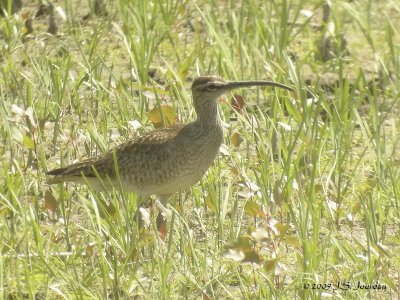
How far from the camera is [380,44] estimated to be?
34.4ft

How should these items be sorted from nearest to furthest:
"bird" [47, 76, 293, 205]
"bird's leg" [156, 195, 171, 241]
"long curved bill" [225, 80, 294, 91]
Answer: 1. "bird's leg" [156, 195, 171, 241]
2. "bird" [47, 76, 293, 205]
3. "long curved bill" [225, 80, 294, 91]

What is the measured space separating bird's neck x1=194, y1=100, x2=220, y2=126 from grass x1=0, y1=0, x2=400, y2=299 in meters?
0.19

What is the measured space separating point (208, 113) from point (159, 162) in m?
0.49

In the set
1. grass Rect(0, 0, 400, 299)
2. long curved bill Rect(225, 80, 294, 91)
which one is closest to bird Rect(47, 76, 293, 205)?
long curved bill Rect(225, 80, 294, 91)

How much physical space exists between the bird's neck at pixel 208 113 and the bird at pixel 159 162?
21 mm

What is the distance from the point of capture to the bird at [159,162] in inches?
294

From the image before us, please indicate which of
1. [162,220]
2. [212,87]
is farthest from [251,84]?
[162,220]

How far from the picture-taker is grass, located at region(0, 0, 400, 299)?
633 cm

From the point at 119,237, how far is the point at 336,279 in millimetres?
1101

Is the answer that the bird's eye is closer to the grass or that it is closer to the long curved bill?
the long curved bill

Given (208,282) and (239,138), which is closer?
(208,282)

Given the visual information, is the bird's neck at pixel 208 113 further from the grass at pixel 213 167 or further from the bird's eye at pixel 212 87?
the grass at pixel 213 167

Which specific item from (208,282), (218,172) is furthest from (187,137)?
(208,282)

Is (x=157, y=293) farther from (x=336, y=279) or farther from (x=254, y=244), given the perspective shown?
(x=336, y=279)
